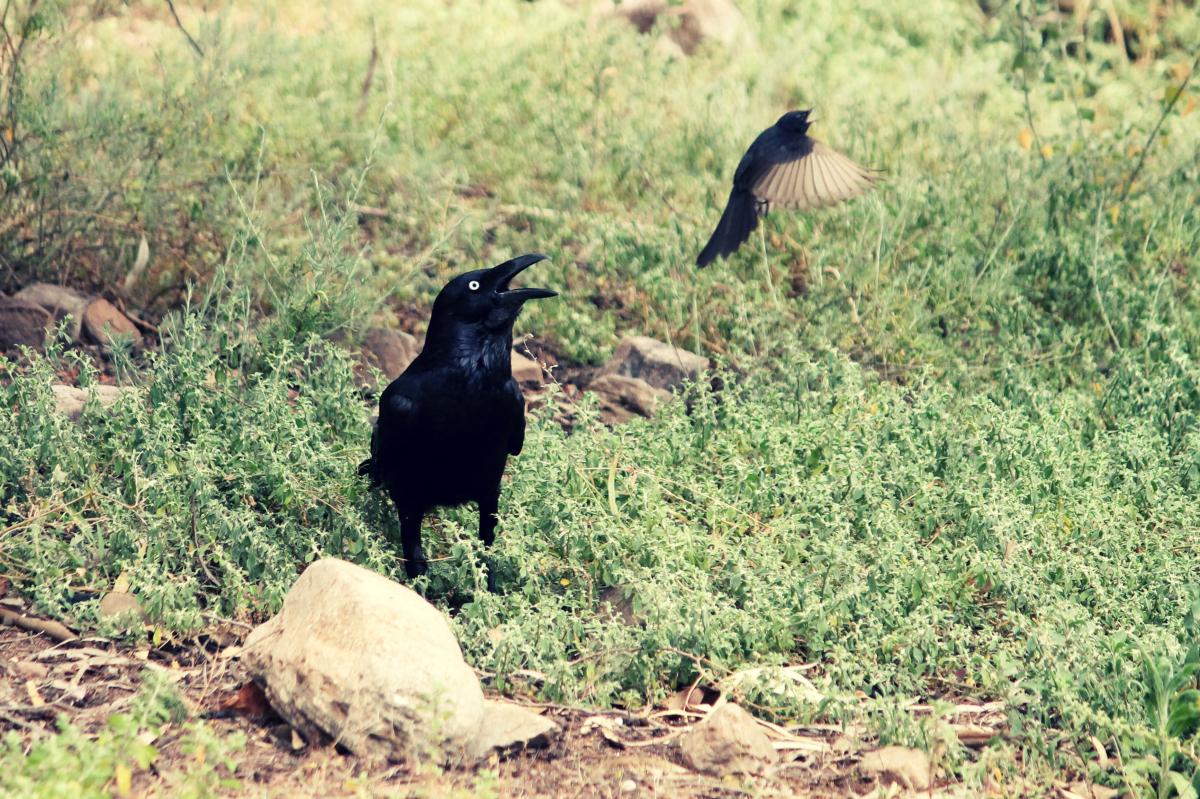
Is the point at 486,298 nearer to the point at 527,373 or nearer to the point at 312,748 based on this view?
the point at 312,748

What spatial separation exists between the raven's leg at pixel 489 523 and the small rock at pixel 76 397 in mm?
1359

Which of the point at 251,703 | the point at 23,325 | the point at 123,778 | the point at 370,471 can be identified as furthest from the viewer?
the point at 23,325

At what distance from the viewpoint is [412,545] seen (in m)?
4.47

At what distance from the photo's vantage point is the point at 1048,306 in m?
6.81

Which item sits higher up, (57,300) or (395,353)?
(57,300)

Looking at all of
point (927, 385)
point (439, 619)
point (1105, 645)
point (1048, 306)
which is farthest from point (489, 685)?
point (1048, 306)

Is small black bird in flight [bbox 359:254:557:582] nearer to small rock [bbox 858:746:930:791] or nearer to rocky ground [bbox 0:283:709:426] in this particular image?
rocky ground [bbox 0:283:709:426]

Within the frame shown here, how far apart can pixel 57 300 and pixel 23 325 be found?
0.71 feet

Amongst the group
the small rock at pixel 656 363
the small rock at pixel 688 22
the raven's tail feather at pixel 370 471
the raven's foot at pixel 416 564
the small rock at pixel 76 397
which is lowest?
the small rock at pixel 656 363

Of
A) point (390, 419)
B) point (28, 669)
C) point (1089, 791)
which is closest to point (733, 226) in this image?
point (390, 419)

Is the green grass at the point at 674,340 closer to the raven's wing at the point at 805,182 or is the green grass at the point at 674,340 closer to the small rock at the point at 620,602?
the small rock at the point at 620,602

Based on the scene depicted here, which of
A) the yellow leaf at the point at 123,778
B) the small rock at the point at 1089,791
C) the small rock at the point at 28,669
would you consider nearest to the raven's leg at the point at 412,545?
the small rock at the point at 28,669

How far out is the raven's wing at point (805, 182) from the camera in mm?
5797

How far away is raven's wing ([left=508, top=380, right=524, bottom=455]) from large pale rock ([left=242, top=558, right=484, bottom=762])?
956mm
